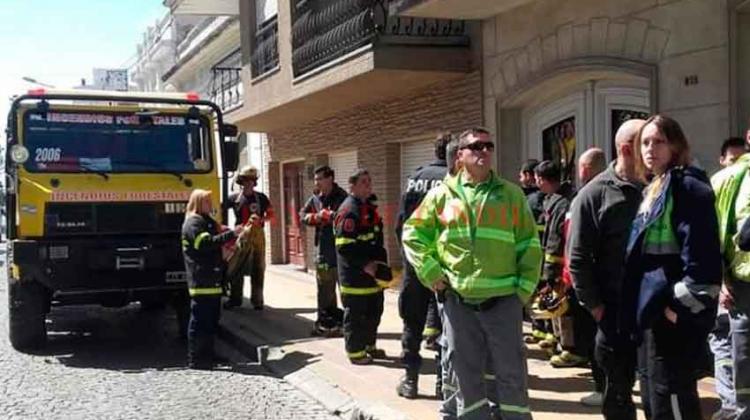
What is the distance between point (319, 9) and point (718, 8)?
7413mm

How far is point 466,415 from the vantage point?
4.78m

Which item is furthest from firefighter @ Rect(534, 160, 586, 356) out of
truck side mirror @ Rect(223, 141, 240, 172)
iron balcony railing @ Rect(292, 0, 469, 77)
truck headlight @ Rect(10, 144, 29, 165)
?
truck headlight @ Rect(10, 144, 29, 165)

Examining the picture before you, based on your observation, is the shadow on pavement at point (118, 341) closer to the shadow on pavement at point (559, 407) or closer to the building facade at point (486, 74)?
the shadow on pavement at point (559, 407)

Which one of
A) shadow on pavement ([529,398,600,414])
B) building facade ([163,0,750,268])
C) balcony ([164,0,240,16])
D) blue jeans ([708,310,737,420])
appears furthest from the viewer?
balcony ([164,0,240,16])

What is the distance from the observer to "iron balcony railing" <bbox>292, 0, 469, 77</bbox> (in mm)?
10359

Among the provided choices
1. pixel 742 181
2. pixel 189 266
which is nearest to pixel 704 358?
pixel 742 181

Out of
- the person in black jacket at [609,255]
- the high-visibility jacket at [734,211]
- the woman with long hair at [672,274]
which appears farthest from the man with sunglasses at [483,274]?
the high-visibility jacket at [734,211]

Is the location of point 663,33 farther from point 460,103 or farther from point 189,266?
point 189,266

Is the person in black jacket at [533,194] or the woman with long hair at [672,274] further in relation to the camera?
the person in black jacket at [533,194]

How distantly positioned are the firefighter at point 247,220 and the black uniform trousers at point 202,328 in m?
2.68

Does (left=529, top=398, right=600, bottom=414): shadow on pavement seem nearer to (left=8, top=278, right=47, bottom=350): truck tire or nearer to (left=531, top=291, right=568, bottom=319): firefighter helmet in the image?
(left=531, top=291, right=568, bottom=319): firefighter helmet

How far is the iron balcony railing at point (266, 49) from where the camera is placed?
1499 centimetres

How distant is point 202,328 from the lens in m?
8.30

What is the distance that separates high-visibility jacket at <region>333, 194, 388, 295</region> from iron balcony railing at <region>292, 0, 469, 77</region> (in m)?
3.37
